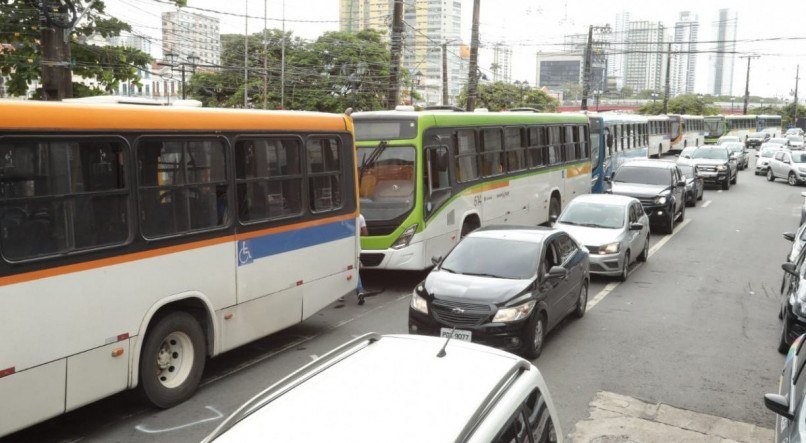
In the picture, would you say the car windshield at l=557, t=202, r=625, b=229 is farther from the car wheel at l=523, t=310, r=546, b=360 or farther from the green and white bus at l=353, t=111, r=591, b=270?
the car wheel at l=523, t=310, r=546, b=360

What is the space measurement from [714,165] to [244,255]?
30.8 m

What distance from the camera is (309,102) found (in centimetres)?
5266

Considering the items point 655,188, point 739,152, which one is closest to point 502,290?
point 655,188

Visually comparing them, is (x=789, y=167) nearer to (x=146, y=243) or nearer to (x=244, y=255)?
(x=244, y=255)

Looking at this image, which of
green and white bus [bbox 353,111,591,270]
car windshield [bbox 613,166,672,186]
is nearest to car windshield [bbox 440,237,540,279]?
green and white bus [bbox 353,111,591,270]

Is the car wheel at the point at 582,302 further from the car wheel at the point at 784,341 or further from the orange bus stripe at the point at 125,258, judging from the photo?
the orange bus stripe at the point at 125,258

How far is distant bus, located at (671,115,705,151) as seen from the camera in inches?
2330

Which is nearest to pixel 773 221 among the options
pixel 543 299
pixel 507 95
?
pixel 543 299

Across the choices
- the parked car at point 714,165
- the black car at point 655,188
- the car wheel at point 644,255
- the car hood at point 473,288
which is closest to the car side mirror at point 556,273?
the car hood at point 473,288

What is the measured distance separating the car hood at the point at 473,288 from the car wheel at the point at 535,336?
0.42 metres

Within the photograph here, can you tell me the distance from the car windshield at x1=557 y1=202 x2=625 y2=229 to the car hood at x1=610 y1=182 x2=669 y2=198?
5.27 meters

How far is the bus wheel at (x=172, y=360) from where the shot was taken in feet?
24.4

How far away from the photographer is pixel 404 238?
1341cm

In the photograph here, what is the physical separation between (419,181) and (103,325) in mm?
7533
